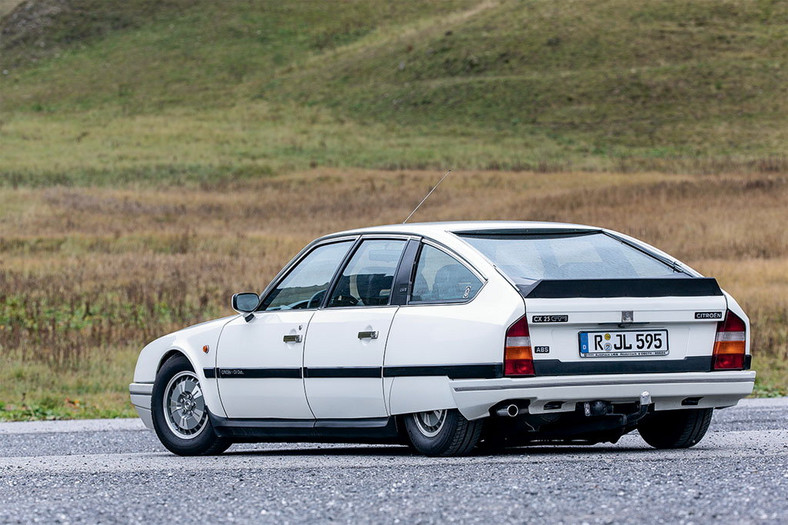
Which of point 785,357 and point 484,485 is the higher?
point 484,485

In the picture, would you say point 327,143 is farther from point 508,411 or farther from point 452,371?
point 508,411

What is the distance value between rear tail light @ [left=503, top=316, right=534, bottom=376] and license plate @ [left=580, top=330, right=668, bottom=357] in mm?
365

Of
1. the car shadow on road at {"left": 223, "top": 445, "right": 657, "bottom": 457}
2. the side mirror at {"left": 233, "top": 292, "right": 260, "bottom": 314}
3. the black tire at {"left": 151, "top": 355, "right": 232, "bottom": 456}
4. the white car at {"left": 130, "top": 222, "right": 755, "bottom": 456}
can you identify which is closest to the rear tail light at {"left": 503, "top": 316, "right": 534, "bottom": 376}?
the white car at {"left": 130, "top": 222, "right": 755, "bottom": 456}

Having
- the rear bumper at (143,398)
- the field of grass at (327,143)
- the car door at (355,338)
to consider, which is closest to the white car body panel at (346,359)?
the car door at (355,338)

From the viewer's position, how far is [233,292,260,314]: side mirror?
9789 mm

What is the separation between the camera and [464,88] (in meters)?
80.7

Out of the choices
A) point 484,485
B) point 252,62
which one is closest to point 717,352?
point 484,485

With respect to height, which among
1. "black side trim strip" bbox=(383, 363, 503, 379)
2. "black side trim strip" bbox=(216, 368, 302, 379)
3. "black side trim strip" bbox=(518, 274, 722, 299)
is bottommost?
"black side trim strip" bbox=(216, 368, 302, 379)

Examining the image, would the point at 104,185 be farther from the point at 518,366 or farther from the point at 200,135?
the point at 518,366

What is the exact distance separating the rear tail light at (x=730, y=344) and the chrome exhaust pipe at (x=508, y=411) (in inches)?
53.1

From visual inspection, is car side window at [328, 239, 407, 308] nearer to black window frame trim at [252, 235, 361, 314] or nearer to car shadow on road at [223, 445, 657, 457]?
black window frame trim at [252, 235, 361, 314]

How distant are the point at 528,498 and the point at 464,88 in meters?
74.8

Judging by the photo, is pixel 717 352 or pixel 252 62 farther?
pixel 252 62

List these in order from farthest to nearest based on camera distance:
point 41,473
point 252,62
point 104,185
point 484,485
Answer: point 252,62 < point 104,185 < point 41,473 < point 484,485
